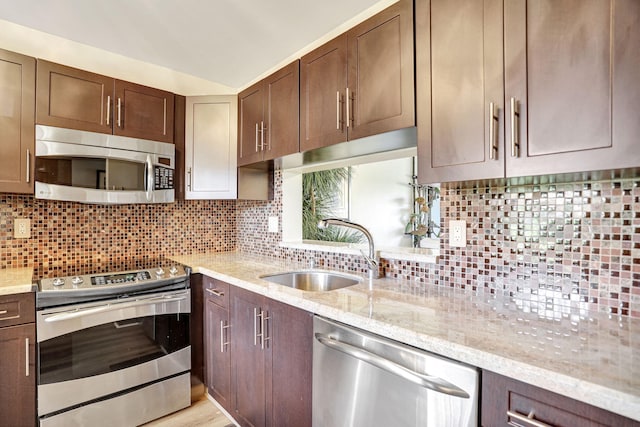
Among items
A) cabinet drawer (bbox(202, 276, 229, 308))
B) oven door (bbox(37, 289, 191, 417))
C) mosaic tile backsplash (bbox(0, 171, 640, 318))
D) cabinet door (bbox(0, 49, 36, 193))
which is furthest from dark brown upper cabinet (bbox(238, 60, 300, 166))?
cabinet door (bbox(0, 49, 36, 193))

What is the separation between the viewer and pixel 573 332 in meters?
0.94

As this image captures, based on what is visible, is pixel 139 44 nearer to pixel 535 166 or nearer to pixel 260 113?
pixel 260 113

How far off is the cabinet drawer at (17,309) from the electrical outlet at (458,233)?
6.72 feet

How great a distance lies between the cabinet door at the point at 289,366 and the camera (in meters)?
1.35

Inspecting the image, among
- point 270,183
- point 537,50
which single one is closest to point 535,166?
point 537,50

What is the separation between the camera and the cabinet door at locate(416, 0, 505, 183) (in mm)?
1103

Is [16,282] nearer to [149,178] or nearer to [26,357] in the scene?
[26,357]

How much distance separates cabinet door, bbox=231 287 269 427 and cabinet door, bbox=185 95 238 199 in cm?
96

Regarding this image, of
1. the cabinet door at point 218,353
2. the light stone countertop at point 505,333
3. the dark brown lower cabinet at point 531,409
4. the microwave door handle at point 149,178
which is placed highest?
the microwave door handle at point 149,178

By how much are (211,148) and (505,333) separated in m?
2.21

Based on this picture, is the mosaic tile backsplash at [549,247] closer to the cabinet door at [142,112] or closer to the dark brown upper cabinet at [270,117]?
the dark brown upper cabinet at [270,117]

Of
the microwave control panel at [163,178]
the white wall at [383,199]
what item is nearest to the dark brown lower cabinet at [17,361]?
the microwave control panel at [163,178]

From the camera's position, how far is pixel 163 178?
2.30 m

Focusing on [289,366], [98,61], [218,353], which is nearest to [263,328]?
[289,366]
